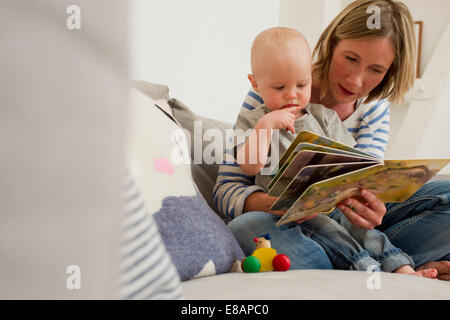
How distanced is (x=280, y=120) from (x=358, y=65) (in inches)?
13.9

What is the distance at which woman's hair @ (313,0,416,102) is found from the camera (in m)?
1.23

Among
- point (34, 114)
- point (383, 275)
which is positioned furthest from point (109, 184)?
point (383, 275)

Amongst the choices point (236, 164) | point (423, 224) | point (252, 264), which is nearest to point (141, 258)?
point (252, 264)

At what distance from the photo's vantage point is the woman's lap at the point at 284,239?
0.93 m

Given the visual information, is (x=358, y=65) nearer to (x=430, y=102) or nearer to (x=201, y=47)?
(x=201, y=47)

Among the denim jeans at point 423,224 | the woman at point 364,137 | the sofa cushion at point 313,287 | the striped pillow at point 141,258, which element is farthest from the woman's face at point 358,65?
the striped pillow at point 141,258

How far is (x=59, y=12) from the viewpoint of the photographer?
22 cm

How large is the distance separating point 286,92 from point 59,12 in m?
0.92

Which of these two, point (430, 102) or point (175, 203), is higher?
point (430, 102)

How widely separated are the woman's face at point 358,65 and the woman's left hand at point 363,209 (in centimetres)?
37

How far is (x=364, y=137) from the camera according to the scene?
1333mm

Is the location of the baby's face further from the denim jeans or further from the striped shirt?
the denim jeans

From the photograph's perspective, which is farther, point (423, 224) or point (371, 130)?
point (371, 130)

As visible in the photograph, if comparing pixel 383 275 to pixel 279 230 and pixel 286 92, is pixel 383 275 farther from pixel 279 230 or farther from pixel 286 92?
pixel 286 92
